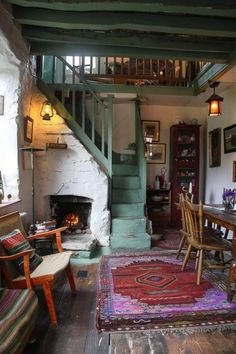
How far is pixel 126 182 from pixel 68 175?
1.22 m

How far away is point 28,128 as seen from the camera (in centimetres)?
369

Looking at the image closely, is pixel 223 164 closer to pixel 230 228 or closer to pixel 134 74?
pixel 134 74

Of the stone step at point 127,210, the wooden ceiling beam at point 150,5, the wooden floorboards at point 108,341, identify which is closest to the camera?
the wooden floorboards at point 108,341

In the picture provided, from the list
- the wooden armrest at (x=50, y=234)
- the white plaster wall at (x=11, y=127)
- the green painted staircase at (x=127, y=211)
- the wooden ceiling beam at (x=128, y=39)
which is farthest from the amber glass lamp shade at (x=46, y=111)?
the wooden armrest at (x=50, y=234)

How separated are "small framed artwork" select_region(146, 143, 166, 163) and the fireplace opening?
2.14 m

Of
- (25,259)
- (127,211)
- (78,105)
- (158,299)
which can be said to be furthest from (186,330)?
(78,105)

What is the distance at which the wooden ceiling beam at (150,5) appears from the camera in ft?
8.23

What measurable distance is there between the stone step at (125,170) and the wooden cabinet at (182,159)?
3.44ft

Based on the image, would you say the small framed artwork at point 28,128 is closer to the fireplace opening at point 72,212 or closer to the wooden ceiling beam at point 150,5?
the fireplace opening at point 72,212

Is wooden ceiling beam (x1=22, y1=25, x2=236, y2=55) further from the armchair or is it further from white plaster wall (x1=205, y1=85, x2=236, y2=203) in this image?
the armchair

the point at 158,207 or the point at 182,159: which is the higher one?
the point at 182,159

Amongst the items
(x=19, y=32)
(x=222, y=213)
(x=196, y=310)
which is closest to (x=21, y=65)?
(x=19, y=32)

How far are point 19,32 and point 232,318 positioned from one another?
3.75 metres

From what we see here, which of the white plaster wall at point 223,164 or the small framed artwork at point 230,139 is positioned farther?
the white plaster wall at point 223,164
